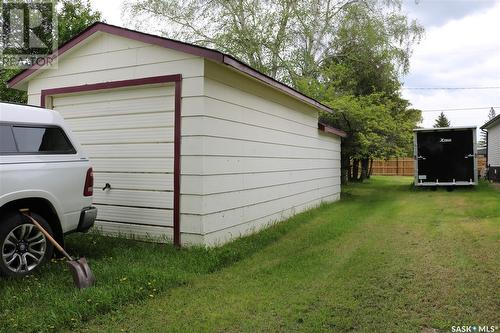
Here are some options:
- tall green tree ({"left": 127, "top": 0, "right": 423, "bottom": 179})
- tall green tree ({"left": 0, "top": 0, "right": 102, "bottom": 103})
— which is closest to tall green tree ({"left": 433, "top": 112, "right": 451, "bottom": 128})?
tall green tree ({"left": 127, "top": 0, "right": 423, "bottom": 179})

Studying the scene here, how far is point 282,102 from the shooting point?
9.01m

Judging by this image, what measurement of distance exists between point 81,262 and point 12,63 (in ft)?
56.2

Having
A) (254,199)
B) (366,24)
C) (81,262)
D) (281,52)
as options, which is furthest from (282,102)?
(366,24)

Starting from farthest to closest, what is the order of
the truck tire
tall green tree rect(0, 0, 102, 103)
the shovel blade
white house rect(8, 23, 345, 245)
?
tall green tree rect(0, 0, 102, 103) → white house rect(8, 23, 345, 245) → the truck tire → the shovel blade

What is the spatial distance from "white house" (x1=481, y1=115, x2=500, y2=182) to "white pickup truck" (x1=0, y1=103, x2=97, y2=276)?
63.7ft

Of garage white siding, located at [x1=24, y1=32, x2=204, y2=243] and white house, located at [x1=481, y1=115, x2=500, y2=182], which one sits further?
white house, located at [x1=481, y1=115, x2=500, y2=182]

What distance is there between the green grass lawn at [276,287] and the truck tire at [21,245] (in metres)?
0.15

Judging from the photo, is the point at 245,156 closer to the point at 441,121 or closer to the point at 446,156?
the point at 446,156

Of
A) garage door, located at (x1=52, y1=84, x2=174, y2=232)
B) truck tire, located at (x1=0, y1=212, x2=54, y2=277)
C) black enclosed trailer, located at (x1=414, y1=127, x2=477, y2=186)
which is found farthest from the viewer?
black enclosed trailer, located at (x1=414, y1=127, x2=477, y2=186)

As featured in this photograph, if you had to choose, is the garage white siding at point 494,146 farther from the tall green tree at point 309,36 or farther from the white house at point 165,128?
the white house at point 165,128

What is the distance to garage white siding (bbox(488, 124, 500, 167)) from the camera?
20302 millimetres

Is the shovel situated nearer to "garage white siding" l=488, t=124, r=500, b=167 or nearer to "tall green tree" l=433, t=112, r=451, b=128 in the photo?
"garage white siding" l=488, t=124, r=500, b=167

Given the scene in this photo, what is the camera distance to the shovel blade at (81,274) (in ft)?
14.0

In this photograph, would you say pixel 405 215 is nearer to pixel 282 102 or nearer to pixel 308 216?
pixel 308 216
